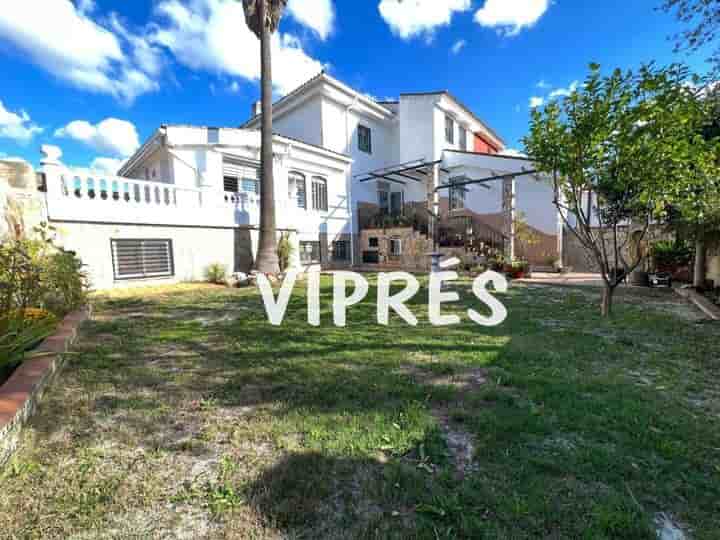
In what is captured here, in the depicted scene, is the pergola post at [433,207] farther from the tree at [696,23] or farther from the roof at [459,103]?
the tree at [696,23]

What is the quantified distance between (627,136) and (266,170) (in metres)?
9.30

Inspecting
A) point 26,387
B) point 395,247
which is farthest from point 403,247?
point 26,387

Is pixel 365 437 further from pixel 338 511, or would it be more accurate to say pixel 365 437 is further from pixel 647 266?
pixel 647 266

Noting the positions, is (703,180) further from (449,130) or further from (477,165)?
(449,130)

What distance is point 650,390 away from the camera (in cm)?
292

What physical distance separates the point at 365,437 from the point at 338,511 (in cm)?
62

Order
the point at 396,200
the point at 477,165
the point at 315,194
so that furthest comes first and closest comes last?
the point at 396,200 → the point at 477,165 → the point at 315,194

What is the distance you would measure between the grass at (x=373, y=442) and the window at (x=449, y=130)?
1649 cm

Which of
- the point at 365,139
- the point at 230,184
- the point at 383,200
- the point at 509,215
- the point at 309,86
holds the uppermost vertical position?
the point at 309,86

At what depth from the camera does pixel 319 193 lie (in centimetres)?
1518

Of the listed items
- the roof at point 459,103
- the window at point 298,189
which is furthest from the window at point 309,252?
the roof at point 459,103

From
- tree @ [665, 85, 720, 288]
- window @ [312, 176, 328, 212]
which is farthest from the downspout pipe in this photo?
tree @ [665, 85, 720, 288]

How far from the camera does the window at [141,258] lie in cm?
899

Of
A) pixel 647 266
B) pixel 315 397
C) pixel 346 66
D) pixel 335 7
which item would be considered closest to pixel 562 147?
pixel 315 397
